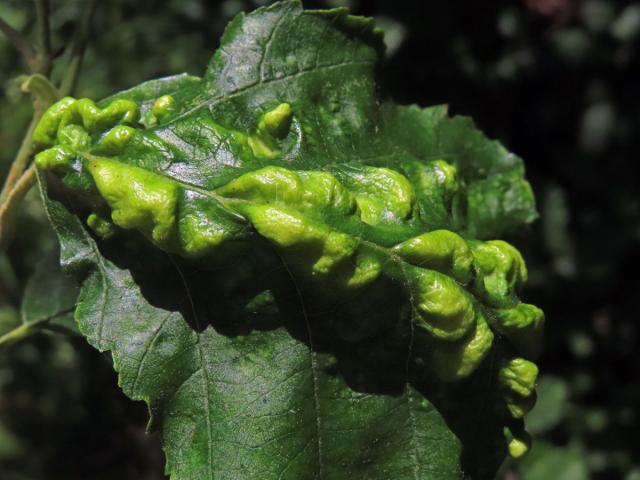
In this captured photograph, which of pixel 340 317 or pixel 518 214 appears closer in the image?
pixel 340 317

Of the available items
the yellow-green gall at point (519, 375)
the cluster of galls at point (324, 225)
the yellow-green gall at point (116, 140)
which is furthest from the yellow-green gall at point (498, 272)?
the yellow-green gall at point (116, 140)

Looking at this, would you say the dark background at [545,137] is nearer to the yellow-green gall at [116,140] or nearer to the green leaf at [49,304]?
the green leaf at [49,304]

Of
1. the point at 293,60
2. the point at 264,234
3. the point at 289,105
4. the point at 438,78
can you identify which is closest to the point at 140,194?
the point at 264,234

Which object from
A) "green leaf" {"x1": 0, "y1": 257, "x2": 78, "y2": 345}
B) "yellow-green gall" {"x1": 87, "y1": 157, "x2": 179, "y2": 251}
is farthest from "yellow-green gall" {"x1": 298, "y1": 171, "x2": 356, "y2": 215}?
"green leaf" {"x1": 0, "y1": 257, "x2": 78, "y2": 345}

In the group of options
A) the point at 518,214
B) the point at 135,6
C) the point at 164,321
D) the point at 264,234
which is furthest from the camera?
the point at 135,6

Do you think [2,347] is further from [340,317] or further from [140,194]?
[340,317]

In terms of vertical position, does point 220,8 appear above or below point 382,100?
below

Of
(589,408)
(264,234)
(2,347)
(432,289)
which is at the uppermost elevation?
(264,234)
